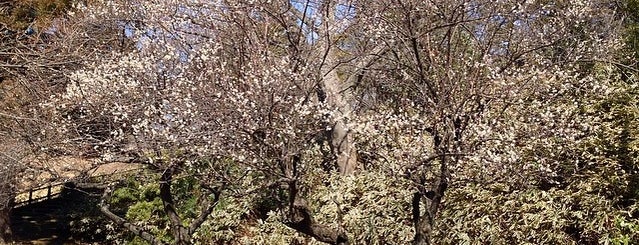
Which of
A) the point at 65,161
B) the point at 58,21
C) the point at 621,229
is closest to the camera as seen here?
the point at 621,229

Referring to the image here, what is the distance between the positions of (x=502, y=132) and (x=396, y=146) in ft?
2.85

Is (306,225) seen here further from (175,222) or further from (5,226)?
(5,226)

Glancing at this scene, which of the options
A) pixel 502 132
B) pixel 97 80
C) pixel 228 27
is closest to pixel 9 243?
pixel 97 80

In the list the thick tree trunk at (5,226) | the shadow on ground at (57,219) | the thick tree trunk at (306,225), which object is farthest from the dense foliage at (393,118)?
the shadow on ground at (57,219)

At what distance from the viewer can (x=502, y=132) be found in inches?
188

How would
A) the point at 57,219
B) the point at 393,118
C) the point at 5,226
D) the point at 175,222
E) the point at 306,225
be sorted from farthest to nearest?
the point at 57,219 → the point at 5,226 → the point at 175,222 → the point at 393,118 → the point at 306,225

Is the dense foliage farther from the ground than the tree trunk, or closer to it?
farther from the ground

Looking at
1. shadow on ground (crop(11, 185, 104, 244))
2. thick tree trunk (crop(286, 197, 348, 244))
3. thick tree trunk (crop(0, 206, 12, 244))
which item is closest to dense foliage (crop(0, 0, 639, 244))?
thick tree trunk (crop(286, 197, 348, 244))

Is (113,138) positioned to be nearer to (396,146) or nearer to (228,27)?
(228,27)

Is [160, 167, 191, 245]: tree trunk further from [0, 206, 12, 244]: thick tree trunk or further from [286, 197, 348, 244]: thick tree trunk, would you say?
[0, 206, 12, 244]: thick tree trunk

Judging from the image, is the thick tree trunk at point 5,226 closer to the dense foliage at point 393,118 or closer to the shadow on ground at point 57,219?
the shadow on ground at point 57,219

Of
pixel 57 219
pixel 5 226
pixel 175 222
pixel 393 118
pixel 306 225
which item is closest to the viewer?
pixel 306 225

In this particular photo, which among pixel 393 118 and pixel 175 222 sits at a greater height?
pixel 393 118

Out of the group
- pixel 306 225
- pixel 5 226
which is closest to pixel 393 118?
pixel 306 225
